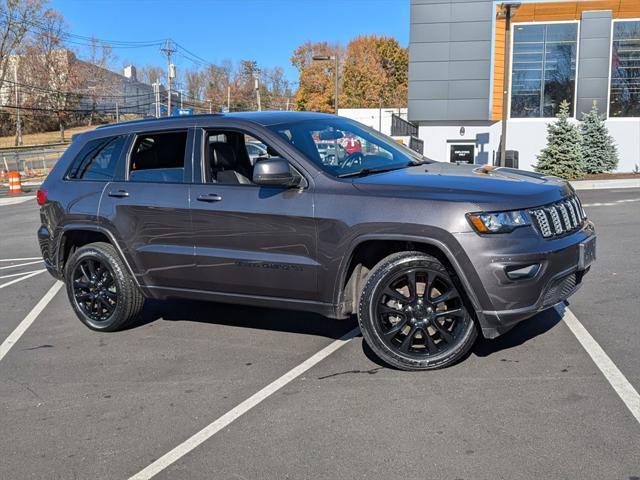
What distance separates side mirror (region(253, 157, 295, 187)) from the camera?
4.56 meters

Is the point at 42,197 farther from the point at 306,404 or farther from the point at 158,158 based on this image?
the point at 306,404

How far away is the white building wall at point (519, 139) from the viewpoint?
2561 cm

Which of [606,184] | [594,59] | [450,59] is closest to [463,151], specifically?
[450,59]

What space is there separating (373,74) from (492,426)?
3017 inches

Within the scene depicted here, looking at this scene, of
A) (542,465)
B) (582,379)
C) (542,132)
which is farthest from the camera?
(542,132)

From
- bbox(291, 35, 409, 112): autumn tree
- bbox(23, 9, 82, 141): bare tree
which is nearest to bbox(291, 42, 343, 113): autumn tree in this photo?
bbox(291, 35, 409, 112): autumn tree

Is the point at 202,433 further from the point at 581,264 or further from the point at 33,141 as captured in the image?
the point at 33,141

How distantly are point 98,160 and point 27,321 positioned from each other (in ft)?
6.15

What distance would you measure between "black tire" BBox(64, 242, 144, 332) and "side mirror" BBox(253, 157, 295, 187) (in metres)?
1.86

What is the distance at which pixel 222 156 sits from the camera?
18.0ft

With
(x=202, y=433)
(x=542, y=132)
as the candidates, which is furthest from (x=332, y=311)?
(x=542, y=132)

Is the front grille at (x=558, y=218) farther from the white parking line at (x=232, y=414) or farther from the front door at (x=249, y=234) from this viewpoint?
the white parking line at (x=232, y=414)

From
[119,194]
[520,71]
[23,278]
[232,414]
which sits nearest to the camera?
[232,414]

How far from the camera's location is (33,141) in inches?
3216
